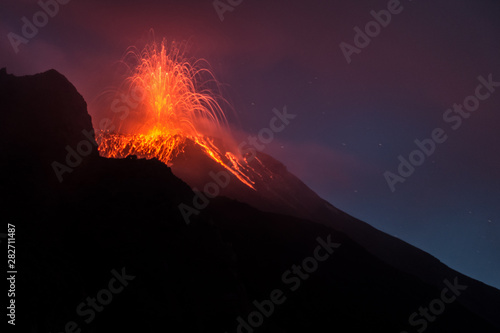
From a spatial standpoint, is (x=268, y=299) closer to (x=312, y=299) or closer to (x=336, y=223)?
(x=312, y=299)

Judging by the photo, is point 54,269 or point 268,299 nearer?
point 54,269

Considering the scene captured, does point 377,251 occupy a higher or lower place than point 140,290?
higher

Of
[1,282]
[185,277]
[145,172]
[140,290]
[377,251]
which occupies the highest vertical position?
[377,251]

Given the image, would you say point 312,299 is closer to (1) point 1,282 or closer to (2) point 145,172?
(2) point 145,172

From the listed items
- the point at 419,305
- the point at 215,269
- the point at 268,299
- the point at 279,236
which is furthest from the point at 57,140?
the point at 419,305

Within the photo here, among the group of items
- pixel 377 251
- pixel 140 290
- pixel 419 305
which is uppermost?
pixel 377 251

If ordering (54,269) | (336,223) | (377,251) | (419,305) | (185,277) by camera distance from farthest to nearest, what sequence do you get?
(336,223)
(377,251)
(419,305)
(185,277)
(54,269)

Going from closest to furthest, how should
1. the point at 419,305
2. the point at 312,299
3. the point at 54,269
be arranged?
the point at 54,269
the point at 312,299
the point at 419,305

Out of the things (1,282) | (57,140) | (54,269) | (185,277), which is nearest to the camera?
(1,282)

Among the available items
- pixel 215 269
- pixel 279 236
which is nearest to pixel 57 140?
pixel 215 269
